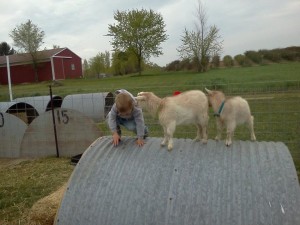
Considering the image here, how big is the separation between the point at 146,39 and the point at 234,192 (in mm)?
51110

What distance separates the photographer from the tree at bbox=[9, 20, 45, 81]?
4978 cm

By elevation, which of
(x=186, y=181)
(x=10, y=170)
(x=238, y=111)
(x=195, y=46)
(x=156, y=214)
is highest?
(x=195, y=46)

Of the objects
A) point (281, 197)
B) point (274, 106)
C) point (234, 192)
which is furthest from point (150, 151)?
point (274, 106)

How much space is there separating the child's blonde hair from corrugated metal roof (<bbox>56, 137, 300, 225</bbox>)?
0.58 m

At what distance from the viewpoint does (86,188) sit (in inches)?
153

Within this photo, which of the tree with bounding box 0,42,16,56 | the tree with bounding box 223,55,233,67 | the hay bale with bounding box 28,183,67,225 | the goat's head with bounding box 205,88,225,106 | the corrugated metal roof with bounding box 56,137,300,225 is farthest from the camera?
the tree with bounding box 0,42,16,56

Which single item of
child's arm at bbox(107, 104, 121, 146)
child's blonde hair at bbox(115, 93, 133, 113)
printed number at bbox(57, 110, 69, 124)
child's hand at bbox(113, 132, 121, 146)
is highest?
child's blonde hair at bbox(115, 93, 133, 113)

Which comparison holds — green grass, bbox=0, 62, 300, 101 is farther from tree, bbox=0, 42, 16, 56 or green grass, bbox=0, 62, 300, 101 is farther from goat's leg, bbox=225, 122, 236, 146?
tree, bbox=0, 42, 16, 56

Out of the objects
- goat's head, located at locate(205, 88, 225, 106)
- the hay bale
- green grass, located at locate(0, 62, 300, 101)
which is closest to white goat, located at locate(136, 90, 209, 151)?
goat's head, located at locate(205, 88, 225, 106)

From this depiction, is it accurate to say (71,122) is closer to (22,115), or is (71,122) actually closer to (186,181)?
(22,115)

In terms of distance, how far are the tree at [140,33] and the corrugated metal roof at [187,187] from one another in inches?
1931

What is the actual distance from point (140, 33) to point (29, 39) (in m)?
15.4

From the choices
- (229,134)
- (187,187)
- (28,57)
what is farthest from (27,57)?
(187,187)

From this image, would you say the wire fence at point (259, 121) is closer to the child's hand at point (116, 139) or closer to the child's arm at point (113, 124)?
the child's arm at point (113, 124)
